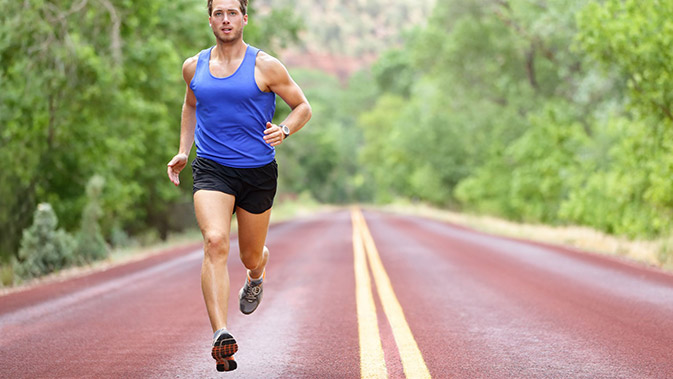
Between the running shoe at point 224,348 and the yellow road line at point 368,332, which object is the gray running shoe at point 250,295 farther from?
the running shoe at point 224,348

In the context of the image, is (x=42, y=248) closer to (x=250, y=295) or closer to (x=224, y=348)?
Answer: (x=250, y=295)

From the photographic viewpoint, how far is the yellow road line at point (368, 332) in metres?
4.27

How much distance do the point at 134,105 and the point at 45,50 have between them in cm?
355

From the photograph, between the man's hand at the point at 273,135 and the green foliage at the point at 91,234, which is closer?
the man's hand at the point at 273,135

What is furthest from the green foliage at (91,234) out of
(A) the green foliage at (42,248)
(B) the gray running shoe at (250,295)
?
(B) the gray running shoe at (250,295)

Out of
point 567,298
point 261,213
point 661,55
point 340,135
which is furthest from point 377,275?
point 340,135

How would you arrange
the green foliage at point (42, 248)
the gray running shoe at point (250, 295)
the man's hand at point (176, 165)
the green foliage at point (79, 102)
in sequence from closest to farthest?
1. the man's hand at point (176, 165)
2. the gray running shoe at point (250, 295)
3. the green foliage at point (42, 248)
4. the green foliage at point (79, 102)

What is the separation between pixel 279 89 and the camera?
4.25m

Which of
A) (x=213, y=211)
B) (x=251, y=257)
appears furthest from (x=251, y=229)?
(x=213, y=211)

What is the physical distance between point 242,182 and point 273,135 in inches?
15.5

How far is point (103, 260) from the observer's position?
530 inches

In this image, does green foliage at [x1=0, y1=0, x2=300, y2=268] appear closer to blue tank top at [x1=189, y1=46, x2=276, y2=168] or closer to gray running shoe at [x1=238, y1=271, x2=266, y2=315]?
gray running shoe at [x1=238, y1=271, x2=266, y2=315]

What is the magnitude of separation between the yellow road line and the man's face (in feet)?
7.24

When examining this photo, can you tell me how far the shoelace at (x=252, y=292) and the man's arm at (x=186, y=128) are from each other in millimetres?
1064
